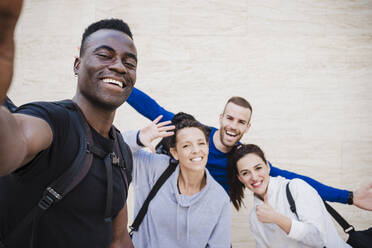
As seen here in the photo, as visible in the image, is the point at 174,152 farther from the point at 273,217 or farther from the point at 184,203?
the point at 273,217

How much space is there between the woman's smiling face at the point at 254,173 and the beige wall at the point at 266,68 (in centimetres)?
70

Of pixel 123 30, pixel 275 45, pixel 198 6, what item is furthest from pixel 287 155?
pixel 123 30

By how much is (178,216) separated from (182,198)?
0.10 m

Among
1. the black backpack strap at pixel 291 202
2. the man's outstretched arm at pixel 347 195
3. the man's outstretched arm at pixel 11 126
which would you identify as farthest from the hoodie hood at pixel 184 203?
the man's outstretched arm at pixel 11 126

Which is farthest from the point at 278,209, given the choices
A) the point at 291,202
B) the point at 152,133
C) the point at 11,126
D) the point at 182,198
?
the point at 11,126

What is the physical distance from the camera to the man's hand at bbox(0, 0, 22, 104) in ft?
0.81

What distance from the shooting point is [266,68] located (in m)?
2.26

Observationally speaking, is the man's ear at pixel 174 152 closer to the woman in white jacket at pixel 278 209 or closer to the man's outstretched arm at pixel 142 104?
the man's outstretched arm at pixel 142 104

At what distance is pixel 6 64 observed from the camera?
270mm

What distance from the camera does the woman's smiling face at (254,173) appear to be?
1561 mm

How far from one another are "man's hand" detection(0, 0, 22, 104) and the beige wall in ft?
6.51

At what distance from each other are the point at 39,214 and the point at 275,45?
2274 mm

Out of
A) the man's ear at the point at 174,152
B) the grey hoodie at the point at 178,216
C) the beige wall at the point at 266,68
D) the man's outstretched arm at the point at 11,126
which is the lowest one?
the grey hoodie at the point at 178,216

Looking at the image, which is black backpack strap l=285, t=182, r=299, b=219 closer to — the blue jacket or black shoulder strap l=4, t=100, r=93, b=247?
the blue jacket
